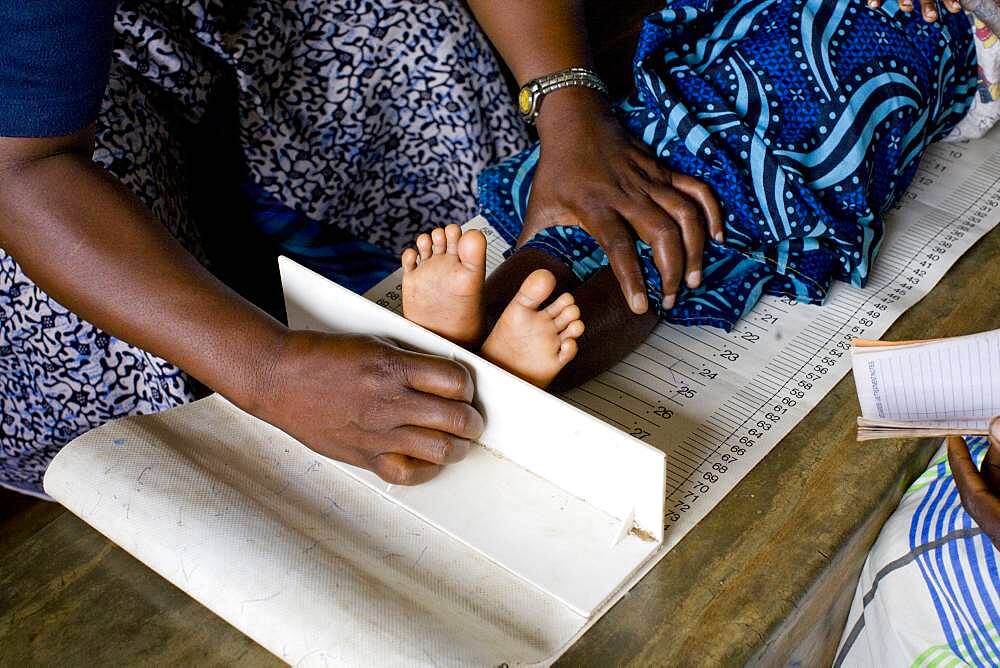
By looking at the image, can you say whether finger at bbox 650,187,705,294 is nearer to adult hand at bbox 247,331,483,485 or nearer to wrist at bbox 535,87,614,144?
wrist at bbox 535,87,614,144

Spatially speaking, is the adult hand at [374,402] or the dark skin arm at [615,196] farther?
the dark skin arm at [615,196]

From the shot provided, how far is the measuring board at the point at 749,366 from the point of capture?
89cm

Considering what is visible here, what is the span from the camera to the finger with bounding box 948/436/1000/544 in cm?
73

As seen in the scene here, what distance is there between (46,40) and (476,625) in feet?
1.87

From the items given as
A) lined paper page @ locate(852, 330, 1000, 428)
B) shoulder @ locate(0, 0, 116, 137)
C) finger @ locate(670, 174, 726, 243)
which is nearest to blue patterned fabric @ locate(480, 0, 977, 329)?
finger @ locate(670, 174, 726, 243)

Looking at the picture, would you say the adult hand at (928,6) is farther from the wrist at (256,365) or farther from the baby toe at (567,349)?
the wrist at (256,365)

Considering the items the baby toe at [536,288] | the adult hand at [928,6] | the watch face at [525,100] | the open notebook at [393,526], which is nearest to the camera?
the open notebook at [393,526]

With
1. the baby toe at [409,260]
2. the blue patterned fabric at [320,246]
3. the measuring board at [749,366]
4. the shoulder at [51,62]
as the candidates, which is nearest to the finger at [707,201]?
the measuring board at [749,366]

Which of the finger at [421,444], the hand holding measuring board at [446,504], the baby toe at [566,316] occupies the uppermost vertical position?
the baby toe at [566,316]

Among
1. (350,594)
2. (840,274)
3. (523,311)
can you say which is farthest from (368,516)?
(840,274)

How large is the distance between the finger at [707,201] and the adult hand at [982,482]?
1.11ft

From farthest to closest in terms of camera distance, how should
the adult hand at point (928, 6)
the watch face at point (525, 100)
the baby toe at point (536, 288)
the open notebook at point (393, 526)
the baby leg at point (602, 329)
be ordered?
the watch face at point (525, 100) → the adult hand at point (928, 6) → the baby leg at point (602, 329) → the baby toe at point (536, 288) → the open notebook at point (393, 526)

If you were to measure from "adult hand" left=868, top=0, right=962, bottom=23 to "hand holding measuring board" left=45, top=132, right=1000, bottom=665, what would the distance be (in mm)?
358

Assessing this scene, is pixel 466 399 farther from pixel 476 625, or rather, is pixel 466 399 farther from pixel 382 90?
pixel 382 90
